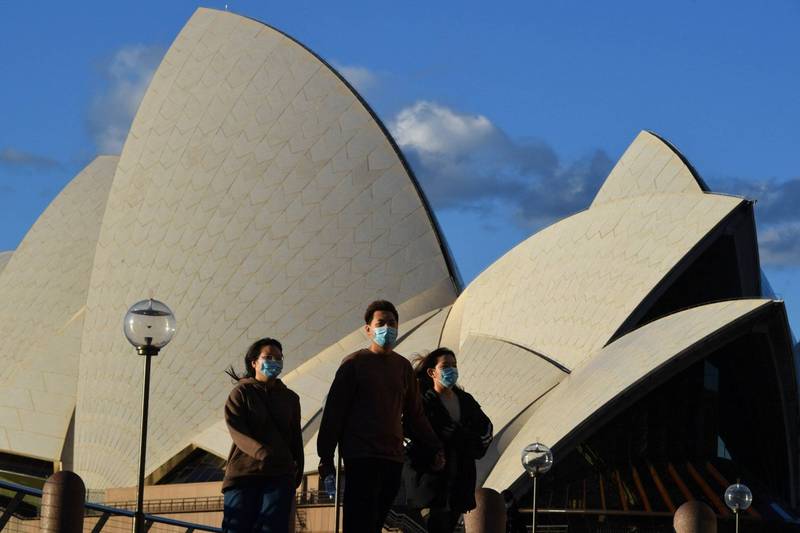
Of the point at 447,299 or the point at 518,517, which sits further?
the point at 447,299

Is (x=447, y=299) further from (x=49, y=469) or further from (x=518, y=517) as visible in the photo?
(x=518, y=517)

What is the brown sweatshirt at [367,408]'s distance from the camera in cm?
683

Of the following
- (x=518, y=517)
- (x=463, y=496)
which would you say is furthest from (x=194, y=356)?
(x=463, y=496)

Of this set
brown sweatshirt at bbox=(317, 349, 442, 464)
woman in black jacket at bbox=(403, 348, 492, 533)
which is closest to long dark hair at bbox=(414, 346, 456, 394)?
woman in black jacket at bbox=(403, 348, 492, 533)

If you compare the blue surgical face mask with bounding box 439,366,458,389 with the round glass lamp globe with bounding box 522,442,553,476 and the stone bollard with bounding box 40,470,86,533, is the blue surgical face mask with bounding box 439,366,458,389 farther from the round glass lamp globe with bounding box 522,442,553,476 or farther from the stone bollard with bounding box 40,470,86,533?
the round glass lamp globe with bounding box 522,442,553,476

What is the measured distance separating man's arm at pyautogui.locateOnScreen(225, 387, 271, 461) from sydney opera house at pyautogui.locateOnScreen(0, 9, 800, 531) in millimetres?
12670

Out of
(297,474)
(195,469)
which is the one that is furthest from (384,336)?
(195,469)

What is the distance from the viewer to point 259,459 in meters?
7.10

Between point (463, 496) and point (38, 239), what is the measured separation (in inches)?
1009

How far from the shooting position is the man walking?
680cm

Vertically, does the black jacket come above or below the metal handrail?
above

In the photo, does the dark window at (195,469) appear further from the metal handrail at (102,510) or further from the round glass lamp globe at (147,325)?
the round glass lamp globe at (147,325)

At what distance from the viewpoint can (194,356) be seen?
2666cm

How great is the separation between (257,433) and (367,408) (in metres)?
0.65
